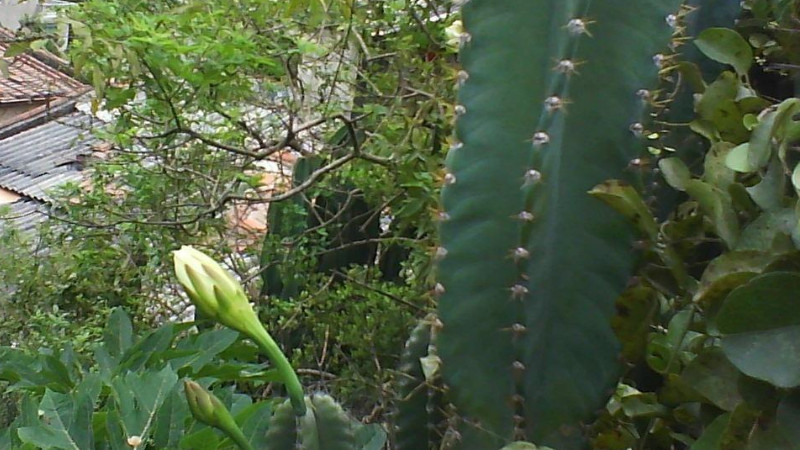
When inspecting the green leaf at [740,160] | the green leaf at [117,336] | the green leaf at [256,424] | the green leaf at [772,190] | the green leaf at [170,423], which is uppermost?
the green leaf at [740,160]

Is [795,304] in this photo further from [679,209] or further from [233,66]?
[233,66]

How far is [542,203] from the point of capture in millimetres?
874

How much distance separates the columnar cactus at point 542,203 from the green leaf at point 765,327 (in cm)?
20

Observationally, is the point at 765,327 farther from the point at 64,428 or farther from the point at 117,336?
the point at 117,336

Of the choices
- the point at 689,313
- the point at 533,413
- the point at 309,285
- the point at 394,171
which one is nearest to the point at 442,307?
the point at 533,413

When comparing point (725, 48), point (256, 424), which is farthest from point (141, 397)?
point (725, 48)

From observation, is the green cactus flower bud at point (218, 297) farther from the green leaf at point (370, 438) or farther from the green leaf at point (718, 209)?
the green leaf at point (718, 209)

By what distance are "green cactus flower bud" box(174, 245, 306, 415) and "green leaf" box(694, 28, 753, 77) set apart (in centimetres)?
57

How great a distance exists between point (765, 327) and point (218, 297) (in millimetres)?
469

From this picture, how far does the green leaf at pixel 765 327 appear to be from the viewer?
0.68 m

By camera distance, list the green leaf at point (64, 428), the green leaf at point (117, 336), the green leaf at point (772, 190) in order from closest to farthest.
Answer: the green leaf at point (772, 190)
the green leaf at point (64, 428)
the green leaf at point (117, 336)

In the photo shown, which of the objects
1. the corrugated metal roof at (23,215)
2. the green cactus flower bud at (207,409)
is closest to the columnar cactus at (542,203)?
the green cactus flower bud at (207,409)

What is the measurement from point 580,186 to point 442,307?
195 millimetres

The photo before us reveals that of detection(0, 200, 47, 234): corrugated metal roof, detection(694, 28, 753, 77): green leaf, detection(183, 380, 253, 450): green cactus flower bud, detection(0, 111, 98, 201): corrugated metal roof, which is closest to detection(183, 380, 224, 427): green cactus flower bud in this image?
detection(183, 380, 253, 450): green cactus flower bud
